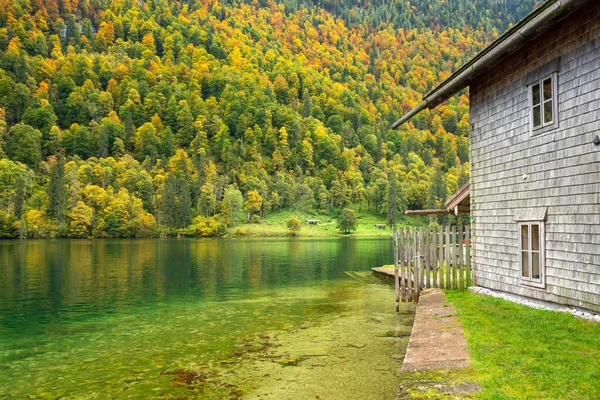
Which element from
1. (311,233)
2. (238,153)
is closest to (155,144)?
(238,153)

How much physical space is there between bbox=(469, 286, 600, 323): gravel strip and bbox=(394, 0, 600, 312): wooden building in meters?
0.16

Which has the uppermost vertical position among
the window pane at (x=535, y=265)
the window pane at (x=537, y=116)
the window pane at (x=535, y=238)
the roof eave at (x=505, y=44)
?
the roof eave at (x=505, y=44)

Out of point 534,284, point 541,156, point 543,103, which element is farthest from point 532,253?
point 543,103

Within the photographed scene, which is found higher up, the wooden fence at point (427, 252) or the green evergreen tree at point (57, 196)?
the green evergreen tree at point (57, 196)

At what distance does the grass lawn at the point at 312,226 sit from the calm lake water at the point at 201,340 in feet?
332

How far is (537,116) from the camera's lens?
13.1m

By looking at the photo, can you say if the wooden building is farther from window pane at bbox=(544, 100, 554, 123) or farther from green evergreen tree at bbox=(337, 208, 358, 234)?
green evergreen tree at bbox=(337, 208, 358, 234)

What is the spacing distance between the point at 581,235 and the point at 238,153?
18370 cm

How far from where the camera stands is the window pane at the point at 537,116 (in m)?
13.0

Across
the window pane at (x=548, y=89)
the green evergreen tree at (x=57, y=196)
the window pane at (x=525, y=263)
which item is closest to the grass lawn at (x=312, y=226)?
the green evergreen tree at (x=57, y=196)

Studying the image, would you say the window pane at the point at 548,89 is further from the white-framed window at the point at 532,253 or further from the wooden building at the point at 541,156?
the white-framed window at the point at 532,253

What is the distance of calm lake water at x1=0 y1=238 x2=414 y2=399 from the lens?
32.8ft

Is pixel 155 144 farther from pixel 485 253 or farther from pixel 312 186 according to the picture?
pixel 485 253

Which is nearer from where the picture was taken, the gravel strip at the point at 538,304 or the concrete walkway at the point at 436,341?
the concrete walkway at the point at 436,341
